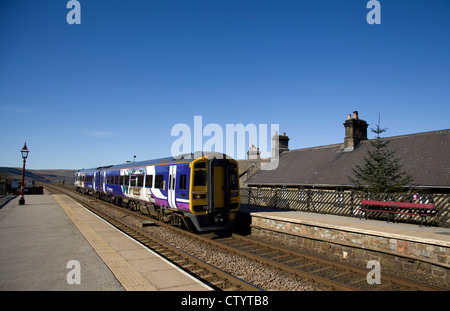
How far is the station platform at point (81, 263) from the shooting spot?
5.75 metres

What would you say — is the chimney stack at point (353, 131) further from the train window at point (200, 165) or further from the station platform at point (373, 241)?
the train window at point (200, 165)

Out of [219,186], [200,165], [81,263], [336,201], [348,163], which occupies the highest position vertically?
[348,163]

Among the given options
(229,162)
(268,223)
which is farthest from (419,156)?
(229,162)

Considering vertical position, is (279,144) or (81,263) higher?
(279,144)

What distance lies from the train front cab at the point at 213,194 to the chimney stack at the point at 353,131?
14078 mm

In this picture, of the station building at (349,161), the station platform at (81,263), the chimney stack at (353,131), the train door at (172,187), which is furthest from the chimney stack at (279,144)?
the station platform at (81,263)

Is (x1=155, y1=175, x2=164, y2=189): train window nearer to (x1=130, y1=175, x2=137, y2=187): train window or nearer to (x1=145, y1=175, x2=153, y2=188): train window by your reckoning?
(x1=145, y1=175, x2=153, y2=188): train window

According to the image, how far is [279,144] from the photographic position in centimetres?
2850

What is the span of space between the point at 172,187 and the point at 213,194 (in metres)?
2.25

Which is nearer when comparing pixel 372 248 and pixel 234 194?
pixel 372 248

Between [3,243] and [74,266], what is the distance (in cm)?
418

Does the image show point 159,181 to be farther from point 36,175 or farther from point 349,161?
point 36,175

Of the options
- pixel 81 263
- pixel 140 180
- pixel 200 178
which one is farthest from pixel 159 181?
pixel 81 263

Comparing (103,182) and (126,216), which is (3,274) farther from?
(103,182)
